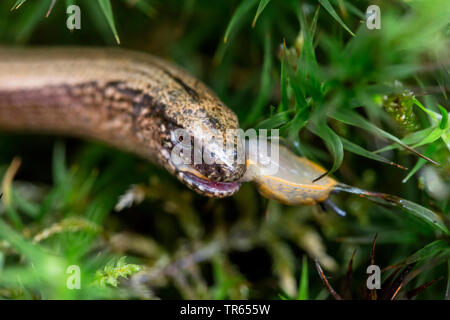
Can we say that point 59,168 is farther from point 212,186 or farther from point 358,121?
point 358,121

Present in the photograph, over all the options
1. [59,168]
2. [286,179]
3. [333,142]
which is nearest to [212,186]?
[286,179]

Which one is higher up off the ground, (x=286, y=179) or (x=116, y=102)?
(x=116, y=102)

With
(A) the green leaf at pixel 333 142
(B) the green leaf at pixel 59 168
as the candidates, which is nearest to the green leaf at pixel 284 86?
(A) the green leaf at pixel 333 142

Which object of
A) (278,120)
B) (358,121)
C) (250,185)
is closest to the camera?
(358,121)

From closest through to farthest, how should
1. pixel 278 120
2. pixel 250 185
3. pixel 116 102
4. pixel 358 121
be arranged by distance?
pixel 358 121 → pixel 278 120 → pixel 116 102 → pixel 250 185

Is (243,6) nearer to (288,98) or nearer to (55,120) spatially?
(288,98)

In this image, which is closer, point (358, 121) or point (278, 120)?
point (358, 121)

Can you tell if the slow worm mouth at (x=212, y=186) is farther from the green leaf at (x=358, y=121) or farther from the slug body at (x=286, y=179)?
the green leaf at (x=358, y=121)

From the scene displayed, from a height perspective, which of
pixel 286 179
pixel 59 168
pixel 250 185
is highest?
pixel 59 168

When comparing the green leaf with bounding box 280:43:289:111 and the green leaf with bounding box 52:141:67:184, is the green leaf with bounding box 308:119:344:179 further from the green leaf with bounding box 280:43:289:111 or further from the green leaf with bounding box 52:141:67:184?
the green leaf with bounding box 52:141:67:184
